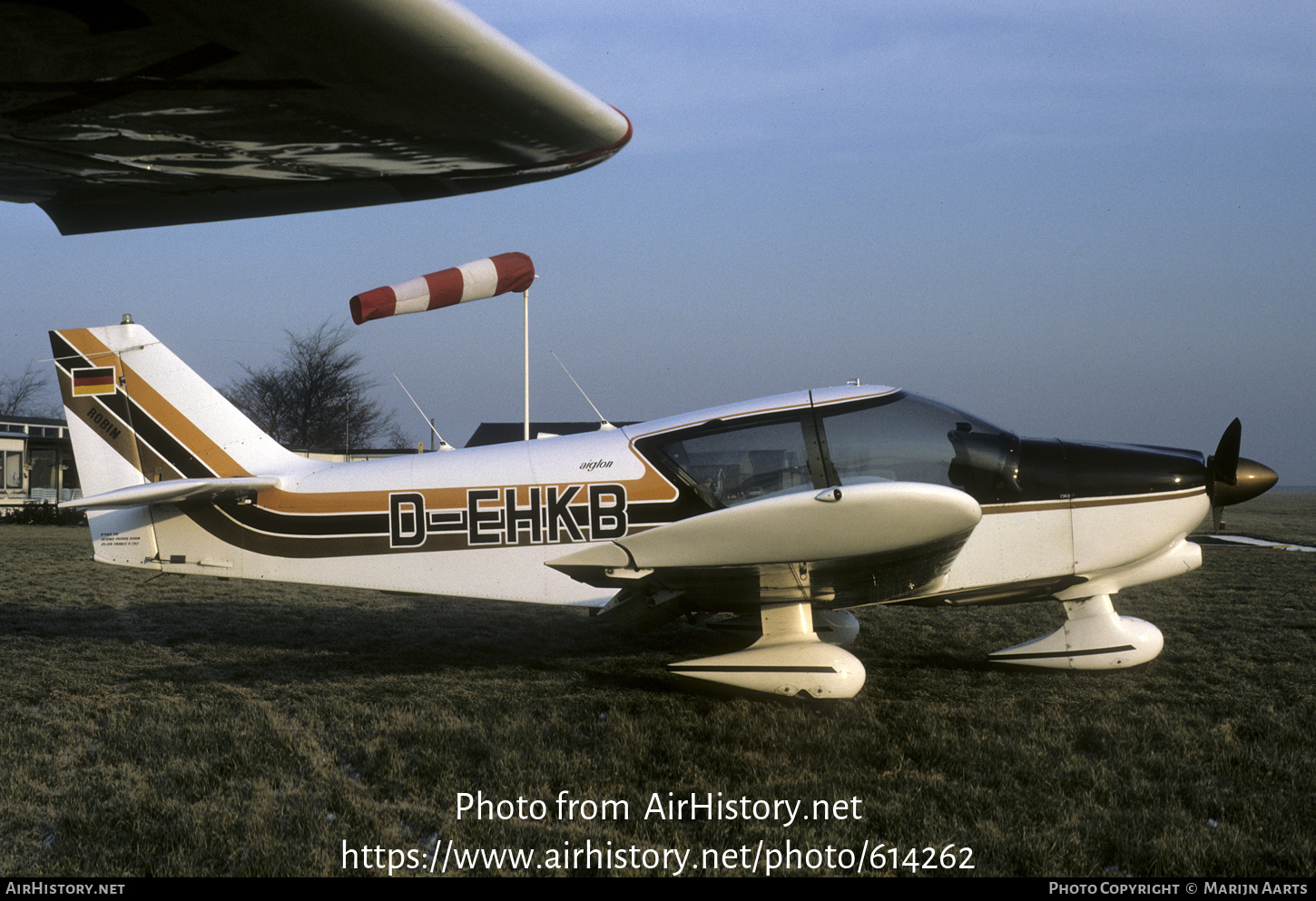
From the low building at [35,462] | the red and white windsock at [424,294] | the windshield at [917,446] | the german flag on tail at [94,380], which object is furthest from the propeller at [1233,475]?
the low building at [35,462]

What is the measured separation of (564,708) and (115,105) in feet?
12.4

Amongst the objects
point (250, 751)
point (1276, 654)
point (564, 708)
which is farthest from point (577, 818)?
point (1276, 654)

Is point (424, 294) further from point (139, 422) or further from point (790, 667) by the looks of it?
point (790, 667)

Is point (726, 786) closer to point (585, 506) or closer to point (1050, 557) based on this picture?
point (585, 506)

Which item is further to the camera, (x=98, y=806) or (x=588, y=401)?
(x=588, y=401)

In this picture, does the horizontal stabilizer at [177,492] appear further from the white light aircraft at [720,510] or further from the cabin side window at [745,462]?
the cabin side window at [745,462]

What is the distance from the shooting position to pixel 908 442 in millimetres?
4898

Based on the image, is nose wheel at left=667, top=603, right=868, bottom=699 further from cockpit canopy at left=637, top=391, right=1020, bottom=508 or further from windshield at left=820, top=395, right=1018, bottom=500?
windshield at left=820, top=395, right=1018, bottom=500

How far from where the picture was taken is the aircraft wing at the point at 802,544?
148 inches

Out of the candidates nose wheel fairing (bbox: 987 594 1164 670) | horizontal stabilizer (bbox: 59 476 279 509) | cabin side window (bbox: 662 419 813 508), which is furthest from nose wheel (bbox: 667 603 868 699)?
horizontal stabilizer (bbox: 59 476 279 509)

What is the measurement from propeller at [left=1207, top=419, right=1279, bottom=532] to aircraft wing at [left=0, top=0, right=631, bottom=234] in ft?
16.9

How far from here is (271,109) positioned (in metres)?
1.32

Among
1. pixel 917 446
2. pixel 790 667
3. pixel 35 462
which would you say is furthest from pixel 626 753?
pixel 35 462

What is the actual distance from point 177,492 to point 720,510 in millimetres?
3544
